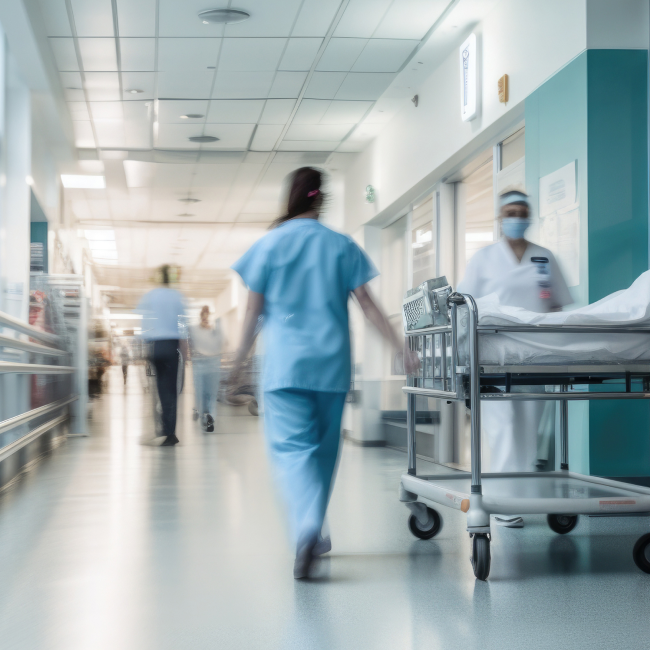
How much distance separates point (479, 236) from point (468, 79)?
54.6 inches

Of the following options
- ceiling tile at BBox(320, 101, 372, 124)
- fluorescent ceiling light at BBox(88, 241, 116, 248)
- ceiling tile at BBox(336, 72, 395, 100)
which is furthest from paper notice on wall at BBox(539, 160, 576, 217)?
fluorescent ceiling light at BBox(88, 241, 116, 248)

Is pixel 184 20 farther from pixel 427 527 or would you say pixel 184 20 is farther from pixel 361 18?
pixel 427 527

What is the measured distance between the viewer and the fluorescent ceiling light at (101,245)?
17.1 meters

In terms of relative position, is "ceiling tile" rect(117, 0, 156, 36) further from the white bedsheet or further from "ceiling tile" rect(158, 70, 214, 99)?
the white bedsheet

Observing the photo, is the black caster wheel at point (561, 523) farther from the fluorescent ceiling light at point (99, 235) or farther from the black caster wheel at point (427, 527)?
the fluorescent ceiling light at point (99, 235)

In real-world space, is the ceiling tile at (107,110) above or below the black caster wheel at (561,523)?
above

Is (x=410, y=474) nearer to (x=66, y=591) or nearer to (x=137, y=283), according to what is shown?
(x=66, y=591)

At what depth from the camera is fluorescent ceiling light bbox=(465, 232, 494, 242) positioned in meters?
6.41

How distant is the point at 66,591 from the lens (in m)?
2.47

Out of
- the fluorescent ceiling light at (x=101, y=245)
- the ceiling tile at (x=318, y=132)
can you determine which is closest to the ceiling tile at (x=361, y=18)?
the ceiling tile at (x=318, y=132)

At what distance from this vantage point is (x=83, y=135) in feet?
28.9

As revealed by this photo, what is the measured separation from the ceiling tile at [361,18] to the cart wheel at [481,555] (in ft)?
13.5

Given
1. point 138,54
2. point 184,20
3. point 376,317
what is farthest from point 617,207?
point 138,54

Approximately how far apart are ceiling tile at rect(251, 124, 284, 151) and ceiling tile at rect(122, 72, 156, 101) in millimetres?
1414
